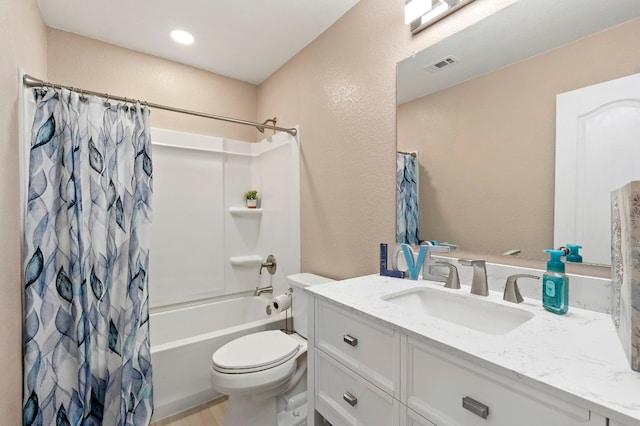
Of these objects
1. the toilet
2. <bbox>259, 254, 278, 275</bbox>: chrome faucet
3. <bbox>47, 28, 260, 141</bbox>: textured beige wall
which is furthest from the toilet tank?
<bbox>47, 28, 260, 141</bbox>: textured beige wall

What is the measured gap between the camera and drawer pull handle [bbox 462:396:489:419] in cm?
68

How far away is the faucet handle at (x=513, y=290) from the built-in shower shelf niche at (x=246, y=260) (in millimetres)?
2105

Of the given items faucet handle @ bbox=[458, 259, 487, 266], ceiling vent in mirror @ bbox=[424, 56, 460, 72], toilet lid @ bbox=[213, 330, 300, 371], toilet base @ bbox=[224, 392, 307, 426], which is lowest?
toilet base @ bbox=[224, 392, 307, 426]

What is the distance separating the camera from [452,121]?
134 cm

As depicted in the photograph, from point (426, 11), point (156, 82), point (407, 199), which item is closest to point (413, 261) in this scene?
point (407, 199)

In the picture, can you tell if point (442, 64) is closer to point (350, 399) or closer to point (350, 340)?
point (350, 340)

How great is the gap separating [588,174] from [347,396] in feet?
3.54

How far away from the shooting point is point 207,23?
1.96m

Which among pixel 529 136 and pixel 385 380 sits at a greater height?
pixel 529 136

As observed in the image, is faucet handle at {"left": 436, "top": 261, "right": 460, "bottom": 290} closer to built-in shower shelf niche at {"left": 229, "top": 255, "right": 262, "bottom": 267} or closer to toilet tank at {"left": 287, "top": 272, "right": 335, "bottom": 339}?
toilet tank at {"left": 287, "top": 272, "right": 335, "bottom": 339}

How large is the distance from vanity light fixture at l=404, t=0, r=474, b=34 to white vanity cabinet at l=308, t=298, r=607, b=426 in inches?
52.9

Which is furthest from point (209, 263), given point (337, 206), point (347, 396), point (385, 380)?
point (385, 380)

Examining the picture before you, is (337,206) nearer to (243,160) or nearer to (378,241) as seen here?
(378,241)

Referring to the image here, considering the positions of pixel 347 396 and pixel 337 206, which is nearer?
pixel 347 396
